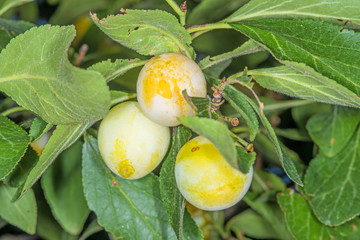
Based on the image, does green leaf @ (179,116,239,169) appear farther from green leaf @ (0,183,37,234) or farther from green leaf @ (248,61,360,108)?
green leaf @ (0,183,37,234)

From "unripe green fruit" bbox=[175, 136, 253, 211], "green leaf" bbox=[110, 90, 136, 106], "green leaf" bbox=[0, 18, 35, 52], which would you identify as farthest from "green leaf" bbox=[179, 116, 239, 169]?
"green leaf" bbox=[0, 18, 35, 52]

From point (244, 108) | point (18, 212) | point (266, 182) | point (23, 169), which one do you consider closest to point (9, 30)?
point (23, 169)

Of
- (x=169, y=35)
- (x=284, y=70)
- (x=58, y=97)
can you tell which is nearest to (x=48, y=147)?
(x=58, y=97)

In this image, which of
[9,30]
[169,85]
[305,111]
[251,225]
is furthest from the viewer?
[251,225]

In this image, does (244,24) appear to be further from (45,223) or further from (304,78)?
(45,223)

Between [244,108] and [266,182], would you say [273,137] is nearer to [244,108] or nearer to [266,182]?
[244,108]
